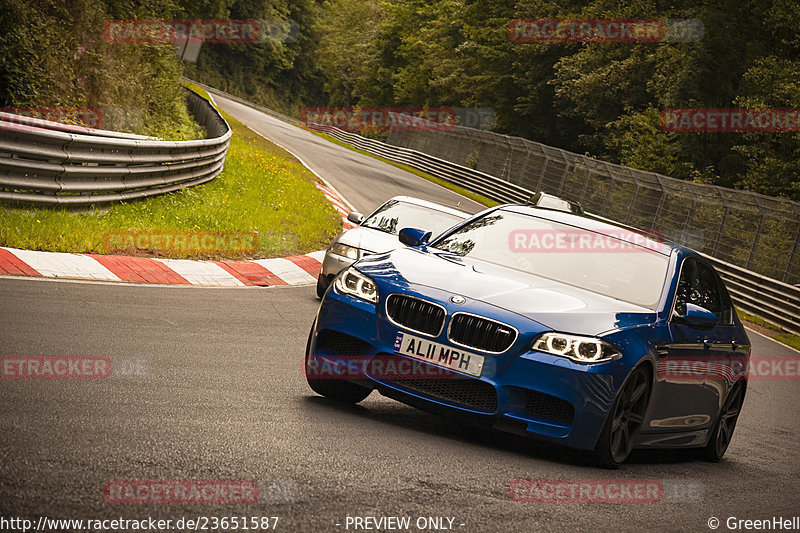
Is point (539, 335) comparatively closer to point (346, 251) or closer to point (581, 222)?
point (581, 222)

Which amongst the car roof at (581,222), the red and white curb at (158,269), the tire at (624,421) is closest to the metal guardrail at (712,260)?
A: the red and white curb at (158,269)

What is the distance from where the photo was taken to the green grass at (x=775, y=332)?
20939mm

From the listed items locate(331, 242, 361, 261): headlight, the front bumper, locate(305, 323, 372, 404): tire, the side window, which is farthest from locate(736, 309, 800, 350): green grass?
the front bumper

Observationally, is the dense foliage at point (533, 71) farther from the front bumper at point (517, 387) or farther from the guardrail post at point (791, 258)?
the front bumper at point (517, 387)

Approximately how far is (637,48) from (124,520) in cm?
4421

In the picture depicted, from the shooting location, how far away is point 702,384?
725cm

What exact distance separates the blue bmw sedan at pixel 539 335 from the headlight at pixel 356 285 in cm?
1

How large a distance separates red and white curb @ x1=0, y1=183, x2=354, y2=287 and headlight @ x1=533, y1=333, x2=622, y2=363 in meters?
6.09

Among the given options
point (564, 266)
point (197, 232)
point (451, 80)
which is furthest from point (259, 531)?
point (451, 80)

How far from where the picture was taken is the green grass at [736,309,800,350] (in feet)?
68.7

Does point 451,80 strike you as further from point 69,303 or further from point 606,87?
point 69,303

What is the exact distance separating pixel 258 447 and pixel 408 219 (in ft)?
29.7

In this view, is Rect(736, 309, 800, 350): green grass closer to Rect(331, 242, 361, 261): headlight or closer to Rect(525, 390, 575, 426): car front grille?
Rect(331, 242, 361, 261): headlight

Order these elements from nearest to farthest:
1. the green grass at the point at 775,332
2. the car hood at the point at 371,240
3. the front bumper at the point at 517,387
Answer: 1. the front bumper at the point at 517,387
2. the car hood at the point at 371,240
3. the green grass at the point at 775,332
